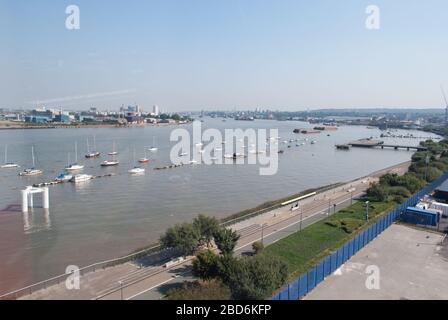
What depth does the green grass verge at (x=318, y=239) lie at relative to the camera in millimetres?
6816

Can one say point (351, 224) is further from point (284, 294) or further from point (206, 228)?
point (284, 294)

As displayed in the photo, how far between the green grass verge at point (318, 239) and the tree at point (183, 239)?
4.27ft

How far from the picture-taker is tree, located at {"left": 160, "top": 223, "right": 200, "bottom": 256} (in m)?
6.82

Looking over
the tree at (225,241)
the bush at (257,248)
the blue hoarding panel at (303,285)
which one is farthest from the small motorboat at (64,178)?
the blue hoarding panel at (303,285)

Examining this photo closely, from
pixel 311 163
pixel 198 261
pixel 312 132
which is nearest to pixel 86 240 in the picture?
pixel 198 261

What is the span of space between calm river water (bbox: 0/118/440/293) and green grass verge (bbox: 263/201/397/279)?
3.19 metres

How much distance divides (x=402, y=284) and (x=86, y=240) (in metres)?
6.67

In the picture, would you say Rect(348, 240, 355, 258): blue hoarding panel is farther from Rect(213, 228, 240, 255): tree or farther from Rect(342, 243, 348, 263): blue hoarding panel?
Rect(213, 228, 240, 255): tree

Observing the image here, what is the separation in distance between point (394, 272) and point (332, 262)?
1.07 m

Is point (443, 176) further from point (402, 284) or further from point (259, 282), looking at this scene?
point (259, 282)

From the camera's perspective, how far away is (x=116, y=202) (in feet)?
41.7

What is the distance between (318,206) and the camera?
1127 centimetres

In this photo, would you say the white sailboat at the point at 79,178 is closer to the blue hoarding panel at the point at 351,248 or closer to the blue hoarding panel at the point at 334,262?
the blue hoarding panel at the point at 351,248

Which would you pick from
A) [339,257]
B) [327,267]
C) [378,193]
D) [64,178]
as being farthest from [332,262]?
[64,178]
